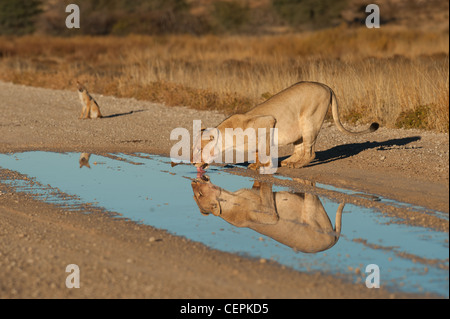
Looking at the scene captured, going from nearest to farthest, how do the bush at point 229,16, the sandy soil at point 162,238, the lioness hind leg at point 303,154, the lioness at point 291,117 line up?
the sandy soil at point 162,238 → the lioness at point 291,117 → the lioness hind leg at point 303,154 → the bush at point 229,16

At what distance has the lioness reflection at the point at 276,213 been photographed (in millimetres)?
6613

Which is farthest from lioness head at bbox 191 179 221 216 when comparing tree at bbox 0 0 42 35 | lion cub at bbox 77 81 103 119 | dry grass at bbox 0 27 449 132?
tree at bbox 0 0 42 35

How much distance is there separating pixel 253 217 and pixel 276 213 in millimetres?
251

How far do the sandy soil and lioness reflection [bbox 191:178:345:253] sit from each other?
2.57 ft

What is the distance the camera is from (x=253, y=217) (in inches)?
296

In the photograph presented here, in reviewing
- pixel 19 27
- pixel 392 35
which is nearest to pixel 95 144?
pixel 392 35

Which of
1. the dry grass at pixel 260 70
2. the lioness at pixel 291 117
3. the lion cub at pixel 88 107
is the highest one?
the dry grass at pixel 260 70

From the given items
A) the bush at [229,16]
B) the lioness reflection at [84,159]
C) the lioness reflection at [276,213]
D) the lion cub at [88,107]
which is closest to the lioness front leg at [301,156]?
the lioness reflection at [276,213]

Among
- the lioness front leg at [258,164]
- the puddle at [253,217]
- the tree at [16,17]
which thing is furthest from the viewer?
the tree at [16,17]

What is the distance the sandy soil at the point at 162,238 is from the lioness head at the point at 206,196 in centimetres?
104

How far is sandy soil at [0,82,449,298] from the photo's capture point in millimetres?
5227

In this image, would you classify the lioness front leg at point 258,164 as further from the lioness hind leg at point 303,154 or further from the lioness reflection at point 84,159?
the lioness reflection at point 84,159

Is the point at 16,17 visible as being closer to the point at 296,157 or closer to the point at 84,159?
the point at 84,159

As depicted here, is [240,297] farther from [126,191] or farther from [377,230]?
[126,191]
